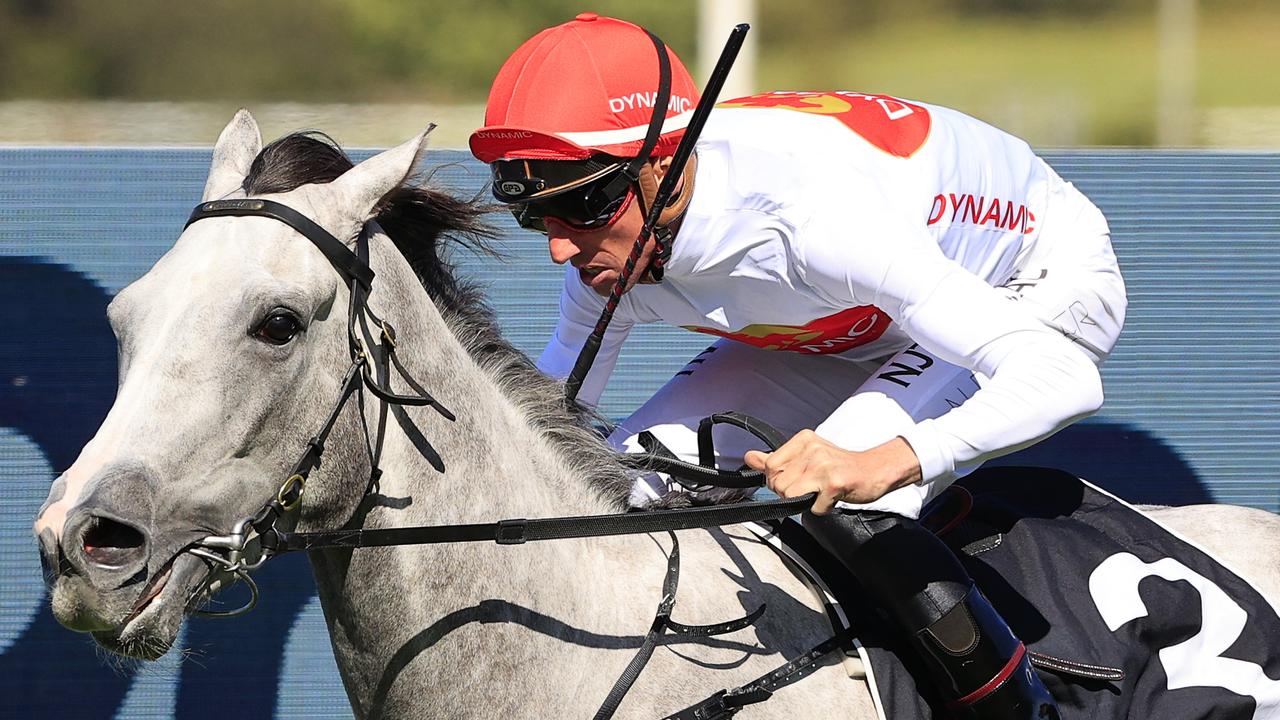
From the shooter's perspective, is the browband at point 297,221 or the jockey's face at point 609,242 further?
the jockey's face at point 609,242

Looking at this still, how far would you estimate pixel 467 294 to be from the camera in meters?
1.84

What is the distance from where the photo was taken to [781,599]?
1.91 metres

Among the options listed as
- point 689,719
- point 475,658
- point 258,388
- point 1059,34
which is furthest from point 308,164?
point 1059,34

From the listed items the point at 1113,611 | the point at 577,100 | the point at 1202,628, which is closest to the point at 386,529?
the point at 577,100

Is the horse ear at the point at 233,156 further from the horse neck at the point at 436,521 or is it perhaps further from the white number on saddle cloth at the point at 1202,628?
the white number on saddle cloth at the point at 1202,628

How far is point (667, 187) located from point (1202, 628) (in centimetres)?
116

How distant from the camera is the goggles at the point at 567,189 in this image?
1.75 metres

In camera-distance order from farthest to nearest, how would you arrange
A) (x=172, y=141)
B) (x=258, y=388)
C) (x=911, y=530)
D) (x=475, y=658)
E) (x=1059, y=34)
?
1. (x=1059, y=34)
2. (x=172, y=141)
3. (x=911, y=530)
4. (x=475, y=658)
5. (x=258, y=388)

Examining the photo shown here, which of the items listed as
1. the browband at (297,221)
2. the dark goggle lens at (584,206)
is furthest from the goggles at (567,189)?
the browband at (297,221)

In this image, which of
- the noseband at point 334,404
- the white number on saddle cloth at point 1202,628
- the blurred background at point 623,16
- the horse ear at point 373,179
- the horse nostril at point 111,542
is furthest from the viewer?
the blurred background at point 623,16

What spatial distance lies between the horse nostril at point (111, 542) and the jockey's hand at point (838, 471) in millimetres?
791

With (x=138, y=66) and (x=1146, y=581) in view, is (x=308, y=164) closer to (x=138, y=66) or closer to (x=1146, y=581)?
(x=1146, y=581)

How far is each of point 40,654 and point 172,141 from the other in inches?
59.8

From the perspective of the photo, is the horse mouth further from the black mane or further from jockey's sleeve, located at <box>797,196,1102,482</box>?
jockey's sleeve, located at <box>797,196,1102,482</box>
